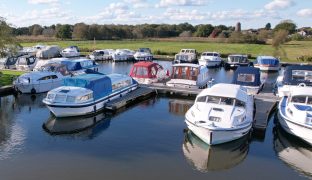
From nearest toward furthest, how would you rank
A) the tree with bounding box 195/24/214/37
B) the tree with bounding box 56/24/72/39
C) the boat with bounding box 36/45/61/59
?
the boat with bounding box 36/45/61/59, the tree with bounding box 56/24/72/39, the tree with bounding box 195/24/214/37

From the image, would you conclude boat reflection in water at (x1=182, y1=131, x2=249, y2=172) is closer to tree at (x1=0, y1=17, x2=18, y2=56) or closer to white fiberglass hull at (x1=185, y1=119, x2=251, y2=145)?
white fiberglass hull at (x1=185, y1=119, x2=251, y2=145)

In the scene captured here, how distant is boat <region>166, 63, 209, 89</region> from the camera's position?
104 feet

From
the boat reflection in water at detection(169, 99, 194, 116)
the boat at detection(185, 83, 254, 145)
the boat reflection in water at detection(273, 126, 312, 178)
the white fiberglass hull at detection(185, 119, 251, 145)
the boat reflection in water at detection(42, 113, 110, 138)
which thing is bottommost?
the boat reflection in water at detection(273, 126, 312, 178)

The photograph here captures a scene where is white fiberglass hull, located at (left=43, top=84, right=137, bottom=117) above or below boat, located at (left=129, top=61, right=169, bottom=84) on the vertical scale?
below

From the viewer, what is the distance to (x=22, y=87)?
2994 centimetres

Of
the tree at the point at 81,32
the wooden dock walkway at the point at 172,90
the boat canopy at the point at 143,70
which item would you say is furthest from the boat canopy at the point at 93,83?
the tree at the point at 81,32

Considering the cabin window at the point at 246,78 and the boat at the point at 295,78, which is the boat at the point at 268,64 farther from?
the cabin window at the point at 246,78

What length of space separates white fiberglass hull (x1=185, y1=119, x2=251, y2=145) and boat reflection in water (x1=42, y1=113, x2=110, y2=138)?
633cm

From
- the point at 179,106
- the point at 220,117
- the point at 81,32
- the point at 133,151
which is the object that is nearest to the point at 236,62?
the point at 179,106

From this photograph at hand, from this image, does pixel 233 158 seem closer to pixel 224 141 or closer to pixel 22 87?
pixel 224 141

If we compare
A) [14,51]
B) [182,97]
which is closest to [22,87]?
[14,51]

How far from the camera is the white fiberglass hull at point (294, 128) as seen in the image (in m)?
18.6

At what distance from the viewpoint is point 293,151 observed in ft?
62.6

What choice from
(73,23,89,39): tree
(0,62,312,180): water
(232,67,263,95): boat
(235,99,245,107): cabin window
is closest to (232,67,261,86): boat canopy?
(232,67,263,95): boat
